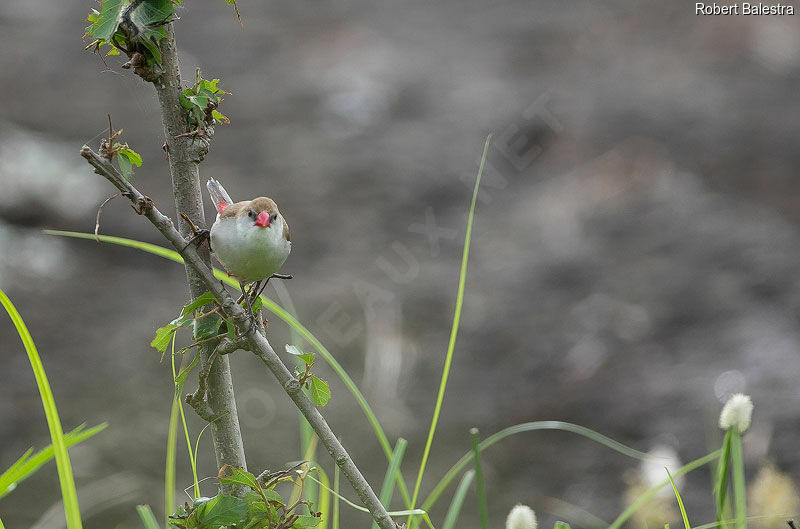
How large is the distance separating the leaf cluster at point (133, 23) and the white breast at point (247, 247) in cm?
12

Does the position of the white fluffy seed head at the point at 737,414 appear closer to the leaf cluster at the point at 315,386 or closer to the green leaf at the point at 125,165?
the leaf cluster at the point at 315,386

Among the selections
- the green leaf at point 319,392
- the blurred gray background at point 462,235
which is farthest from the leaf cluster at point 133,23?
the blurred gray background at point 462,235

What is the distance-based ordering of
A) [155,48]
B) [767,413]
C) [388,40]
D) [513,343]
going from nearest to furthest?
[155,48]
[767,413]
[513,343]
[388,40]

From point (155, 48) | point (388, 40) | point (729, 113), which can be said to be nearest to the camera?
point (155, 48)

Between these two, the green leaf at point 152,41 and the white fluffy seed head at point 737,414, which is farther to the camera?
the white fluffy seed head at point 737,414

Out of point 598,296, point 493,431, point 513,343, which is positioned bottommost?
point 493,431

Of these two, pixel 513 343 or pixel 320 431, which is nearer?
pixel 320 431

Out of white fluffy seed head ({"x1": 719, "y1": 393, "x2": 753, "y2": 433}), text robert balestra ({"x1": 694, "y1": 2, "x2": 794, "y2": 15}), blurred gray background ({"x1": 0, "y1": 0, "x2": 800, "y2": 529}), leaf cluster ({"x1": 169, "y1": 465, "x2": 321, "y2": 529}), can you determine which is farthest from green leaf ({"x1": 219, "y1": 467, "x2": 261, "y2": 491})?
→ text robert balestra ({"x1": 694, "y1": 2, "x2": 794, "y2": 15})

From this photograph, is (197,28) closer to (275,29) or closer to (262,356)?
(275,29)

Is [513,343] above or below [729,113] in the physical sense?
below

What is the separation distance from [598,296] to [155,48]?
59.9 inches

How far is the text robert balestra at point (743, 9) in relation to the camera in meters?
2.57

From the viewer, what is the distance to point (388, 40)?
9.31ft

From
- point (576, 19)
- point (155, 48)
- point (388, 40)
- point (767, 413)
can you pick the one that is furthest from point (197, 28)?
point (155, 48)
